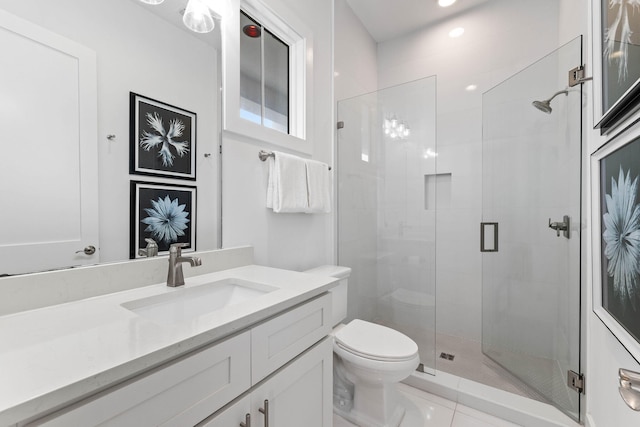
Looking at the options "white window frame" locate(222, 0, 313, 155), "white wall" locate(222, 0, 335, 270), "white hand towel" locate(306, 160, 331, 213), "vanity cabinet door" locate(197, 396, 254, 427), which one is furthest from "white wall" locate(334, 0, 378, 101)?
"vanity cabinet door" locate(197, 396, 254, 427)

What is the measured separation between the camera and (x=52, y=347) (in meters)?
0.56

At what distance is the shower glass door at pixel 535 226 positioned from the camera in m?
1.61

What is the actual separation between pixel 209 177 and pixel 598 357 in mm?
1788

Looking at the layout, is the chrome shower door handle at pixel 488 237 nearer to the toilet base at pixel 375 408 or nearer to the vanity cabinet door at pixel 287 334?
the toilet base at pixel 375 408

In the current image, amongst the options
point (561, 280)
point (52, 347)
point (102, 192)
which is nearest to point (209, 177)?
point (102, 192)

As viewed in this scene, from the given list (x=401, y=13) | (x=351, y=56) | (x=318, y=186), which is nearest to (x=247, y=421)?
(x=318, y=186)

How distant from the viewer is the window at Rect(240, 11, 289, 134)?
147cm

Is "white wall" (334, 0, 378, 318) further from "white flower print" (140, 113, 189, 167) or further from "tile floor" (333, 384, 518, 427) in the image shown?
"white flower print" (140, 113, 189, 167)

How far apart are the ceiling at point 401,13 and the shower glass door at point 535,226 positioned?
2.81 feet

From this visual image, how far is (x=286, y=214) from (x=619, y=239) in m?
1.40

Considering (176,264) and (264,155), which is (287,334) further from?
(264,155)

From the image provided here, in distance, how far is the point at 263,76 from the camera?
5.30 ft

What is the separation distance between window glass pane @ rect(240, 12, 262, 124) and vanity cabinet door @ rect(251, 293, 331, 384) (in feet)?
3.35

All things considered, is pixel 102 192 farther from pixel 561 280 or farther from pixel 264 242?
pixel 561 280
